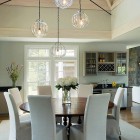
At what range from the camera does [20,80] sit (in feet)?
24.3

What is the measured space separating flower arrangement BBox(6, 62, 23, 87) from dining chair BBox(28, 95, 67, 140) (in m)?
3.89

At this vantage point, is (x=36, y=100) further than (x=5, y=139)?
No

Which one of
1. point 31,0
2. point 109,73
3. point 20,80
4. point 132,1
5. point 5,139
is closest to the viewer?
point 5,139

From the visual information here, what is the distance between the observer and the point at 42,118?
122 inches

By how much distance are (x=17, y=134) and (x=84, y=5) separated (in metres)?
4.60

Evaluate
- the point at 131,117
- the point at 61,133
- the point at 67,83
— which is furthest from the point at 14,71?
the point at 61,133

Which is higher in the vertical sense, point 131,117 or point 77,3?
point 77,3

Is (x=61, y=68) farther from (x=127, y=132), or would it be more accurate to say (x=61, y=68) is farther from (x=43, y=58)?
(x=127, y=132)

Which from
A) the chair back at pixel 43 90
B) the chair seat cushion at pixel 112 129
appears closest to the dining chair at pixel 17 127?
the chair seat cushion at pixel 112 129

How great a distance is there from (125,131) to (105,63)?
127 inches

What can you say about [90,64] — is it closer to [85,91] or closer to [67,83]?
[85,91]

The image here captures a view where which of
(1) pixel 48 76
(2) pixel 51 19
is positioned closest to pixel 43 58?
(1) pixel 48 76

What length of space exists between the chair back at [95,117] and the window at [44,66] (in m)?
4.50

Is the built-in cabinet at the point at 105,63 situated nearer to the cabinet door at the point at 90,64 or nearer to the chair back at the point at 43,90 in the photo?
the cabinet door at the point at 90,64
